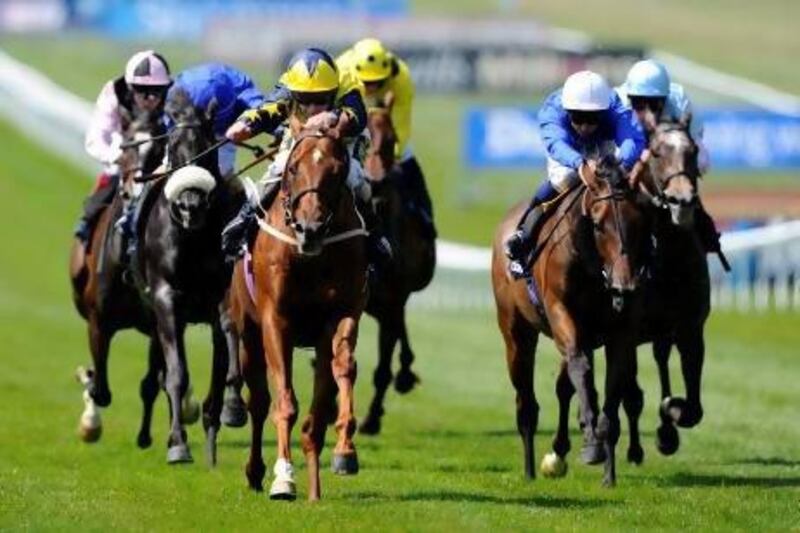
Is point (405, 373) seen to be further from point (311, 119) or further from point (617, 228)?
point (311, 119)

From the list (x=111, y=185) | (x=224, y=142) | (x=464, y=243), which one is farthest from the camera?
(x=464, y=243)

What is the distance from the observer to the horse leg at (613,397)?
1348cm

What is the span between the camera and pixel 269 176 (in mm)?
13078

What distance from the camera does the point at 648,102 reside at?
15.0 m

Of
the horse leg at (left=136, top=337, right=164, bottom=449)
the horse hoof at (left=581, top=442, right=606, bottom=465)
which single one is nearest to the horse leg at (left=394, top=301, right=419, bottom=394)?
the horse leg at (left=136, top=337, right=164, bottom=449)

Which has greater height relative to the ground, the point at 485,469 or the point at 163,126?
the point at 163,126

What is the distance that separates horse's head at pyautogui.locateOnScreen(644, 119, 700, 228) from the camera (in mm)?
13406

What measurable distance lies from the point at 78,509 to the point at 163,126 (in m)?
4.51

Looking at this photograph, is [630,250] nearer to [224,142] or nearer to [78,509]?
[224,142]

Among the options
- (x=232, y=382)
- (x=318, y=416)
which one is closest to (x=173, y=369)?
(x=232, y=382)

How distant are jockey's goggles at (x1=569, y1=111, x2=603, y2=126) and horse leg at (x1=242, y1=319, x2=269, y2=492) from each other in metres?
2.39

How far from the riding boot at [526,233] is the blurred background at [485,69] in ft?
48.1

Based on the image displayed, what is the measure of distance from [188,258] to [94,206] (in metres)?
2.28

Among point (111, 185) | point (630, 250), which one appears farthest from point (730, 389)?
point (630, 250)
